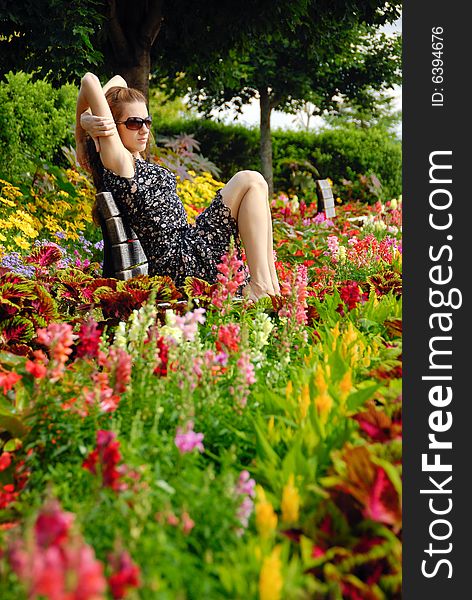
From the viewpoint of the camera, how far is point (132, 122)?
14.8 ft

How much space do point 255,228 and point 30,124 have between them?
6.25m

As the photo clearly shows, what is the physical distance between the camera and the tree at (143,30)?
23.7 ft

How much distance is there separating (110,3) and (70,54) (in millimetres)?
1991

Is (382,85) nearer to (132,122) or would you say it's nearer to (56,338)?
(132,122)

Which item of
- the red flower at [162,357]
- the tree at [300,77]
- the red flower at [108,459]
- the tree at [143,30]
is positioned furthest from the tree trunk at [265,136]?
the red flower at [108,459]

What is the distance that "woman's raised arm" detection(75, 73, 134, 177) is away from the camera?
4.15 meters

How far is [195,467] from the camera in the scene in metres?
1.75

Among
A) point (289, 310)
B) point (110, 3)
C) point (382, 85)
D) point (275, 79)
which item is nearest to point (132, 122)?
point (289, 310)

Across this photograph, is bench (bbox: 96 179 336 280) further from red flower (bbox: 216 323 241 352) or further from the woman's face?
red flower (bbox: 216 323 241 352)

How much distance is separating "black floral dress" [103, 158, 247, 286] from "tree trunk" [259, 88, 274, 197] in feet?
37.5

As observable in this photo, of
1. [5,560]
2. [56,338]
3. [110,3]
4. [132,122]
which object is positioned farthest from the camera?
[110,3]

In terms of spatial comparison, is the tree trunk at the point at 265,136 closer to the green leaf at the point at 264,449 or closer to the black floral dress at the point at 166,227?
the black floral dress at the point at 166,227

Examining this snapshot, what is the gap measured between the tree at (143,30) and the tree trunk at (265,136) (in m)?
6.33

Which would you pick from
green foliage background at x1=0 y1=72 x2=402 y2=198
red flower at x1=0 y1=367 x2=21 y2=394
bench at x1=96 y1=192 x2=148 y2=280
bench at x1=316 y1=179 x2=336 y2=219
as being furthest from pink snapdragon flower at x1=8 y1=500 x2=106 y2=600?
green foliage background at x1=0 y1=72 x2=402 y2=198
